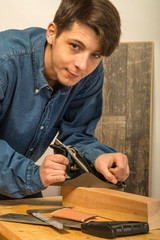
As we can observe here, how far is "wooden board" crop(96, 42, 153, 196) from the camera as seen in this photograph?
3287 mm

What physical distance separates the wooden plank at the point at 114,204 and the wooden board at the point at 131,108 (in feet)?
6.53

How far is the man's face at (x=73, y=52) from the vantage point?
1302 mm

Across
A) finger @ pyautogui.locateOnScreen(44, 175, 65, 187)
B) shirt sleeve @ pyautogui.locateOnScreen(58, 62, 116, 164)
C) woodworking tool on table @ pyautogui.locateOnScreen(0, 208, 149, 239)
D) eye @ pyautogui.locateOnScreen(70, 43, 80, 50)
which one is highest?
eye @ pyautogui.locateOnScreen(70, 43, 80, 50)

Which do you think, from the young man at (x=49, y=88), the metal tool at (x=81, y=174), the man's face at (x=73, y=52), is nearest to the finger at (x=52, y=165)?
the young man at (x=49, y=88)

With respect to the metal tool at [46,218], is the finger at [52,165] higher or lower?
higher

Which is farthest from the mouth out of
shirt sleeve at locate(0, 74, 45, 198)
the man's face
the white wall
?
the white wall

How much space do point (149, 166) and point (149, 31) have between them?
4.67ft

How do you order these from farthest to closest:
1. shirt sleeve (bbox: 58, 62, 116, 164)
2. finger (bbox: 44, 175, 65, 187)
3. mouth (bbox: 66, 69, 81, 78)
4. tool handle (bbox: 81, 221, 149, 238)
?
shirt sleeve (bbox: 58, 62, 116, 164) < mouth (bbox: 66, 69, 81, 78) < finger (bbox: 44, 175, 65, 187) < tool handle (bbox: 81, 221, 149, 238)

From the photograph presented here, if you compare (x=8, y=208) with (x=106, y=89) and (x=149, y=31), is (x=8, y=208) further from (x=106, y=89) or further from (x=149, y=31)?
(x=149, y=31)

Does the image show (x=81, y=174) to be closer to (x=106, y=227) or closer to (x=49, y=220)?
(x=49, y=220)

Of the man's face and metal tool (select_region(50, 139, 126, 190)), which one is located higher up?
the man's face

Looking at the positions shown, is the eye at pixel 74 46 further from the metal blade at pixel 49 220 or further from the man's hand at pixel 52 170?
the metal blade at pixel 49 220

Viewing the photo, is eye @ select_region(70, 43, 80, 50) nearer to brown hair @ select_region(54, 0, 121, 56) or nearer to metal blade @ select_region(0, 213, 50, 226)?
brown hair @ select_region(54, 0, 121, 56)

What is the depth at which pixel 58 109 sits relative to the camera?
1.61m
